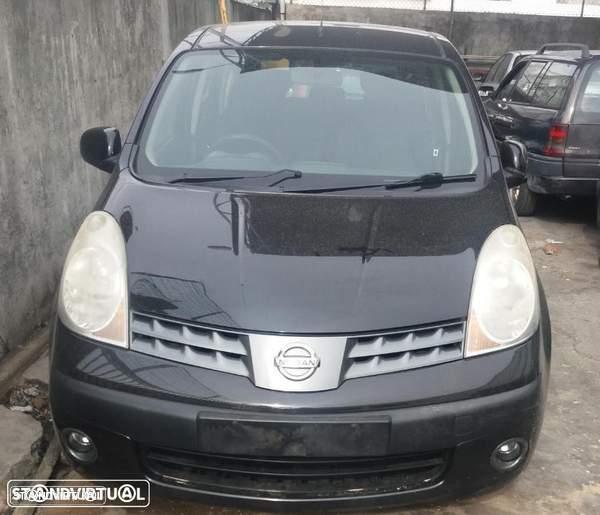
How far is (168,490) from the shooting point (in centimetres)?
245

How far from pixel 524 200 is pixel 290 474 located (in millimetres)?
5982

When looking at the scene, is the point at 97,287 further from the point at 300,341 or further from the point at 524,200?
the point at 524,200

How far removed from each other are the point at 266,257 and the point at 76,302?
26.0 inches

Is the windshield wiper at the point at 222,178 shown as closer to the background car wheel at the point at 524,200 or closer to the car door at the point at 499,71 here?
the background car wheel at the point at 524,200

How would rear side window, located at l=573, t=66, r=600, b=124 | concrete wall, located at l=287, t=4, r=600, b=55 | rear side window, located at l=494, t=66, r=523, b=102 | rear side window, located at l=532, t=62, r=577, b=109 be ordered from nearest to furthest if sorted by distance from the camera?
rear side window, located at l=573, t=66, r=600, b=124, rear side window, located at l=532, t=62, r=577, b=109, rear side window, located at l=494, t=66, r=523, b=102, concrete wall, located at l=287, t=4, r=600, b=55

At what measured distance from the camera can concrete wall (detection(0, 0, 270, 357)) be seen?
398 cm

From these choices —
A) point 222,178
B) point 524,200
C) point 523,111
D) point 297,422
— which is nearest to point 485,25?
point 523,111

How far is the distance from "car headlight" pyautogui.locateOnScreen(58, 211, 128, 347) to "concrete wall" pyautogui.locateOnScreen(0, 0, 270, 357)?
1.38m

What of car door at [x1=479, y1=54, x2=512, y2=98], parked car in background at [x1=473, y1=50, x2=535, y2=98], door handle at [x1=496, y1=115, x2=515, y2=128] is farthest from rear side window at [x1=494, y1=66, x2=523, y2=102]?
car door at [x1=479, y1=54, x2=512, y2=98]

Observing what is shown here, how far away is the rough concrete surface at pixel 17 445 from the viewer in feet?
9.73

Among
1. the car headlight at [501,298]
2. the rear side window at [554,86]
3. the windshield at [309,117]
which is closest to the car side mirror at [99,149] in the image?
the windshield at [309,117]

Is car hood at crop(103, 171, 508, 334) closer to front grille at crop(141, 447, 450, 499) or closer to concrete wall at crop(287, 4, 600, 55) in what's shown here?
front grille at crop(141, 447, 450, 499)

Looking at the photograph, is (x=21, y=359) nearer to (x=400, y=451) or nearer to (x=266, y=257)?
(x=266, y=257)

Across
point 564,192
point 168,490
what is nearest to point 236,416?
point 168,490
